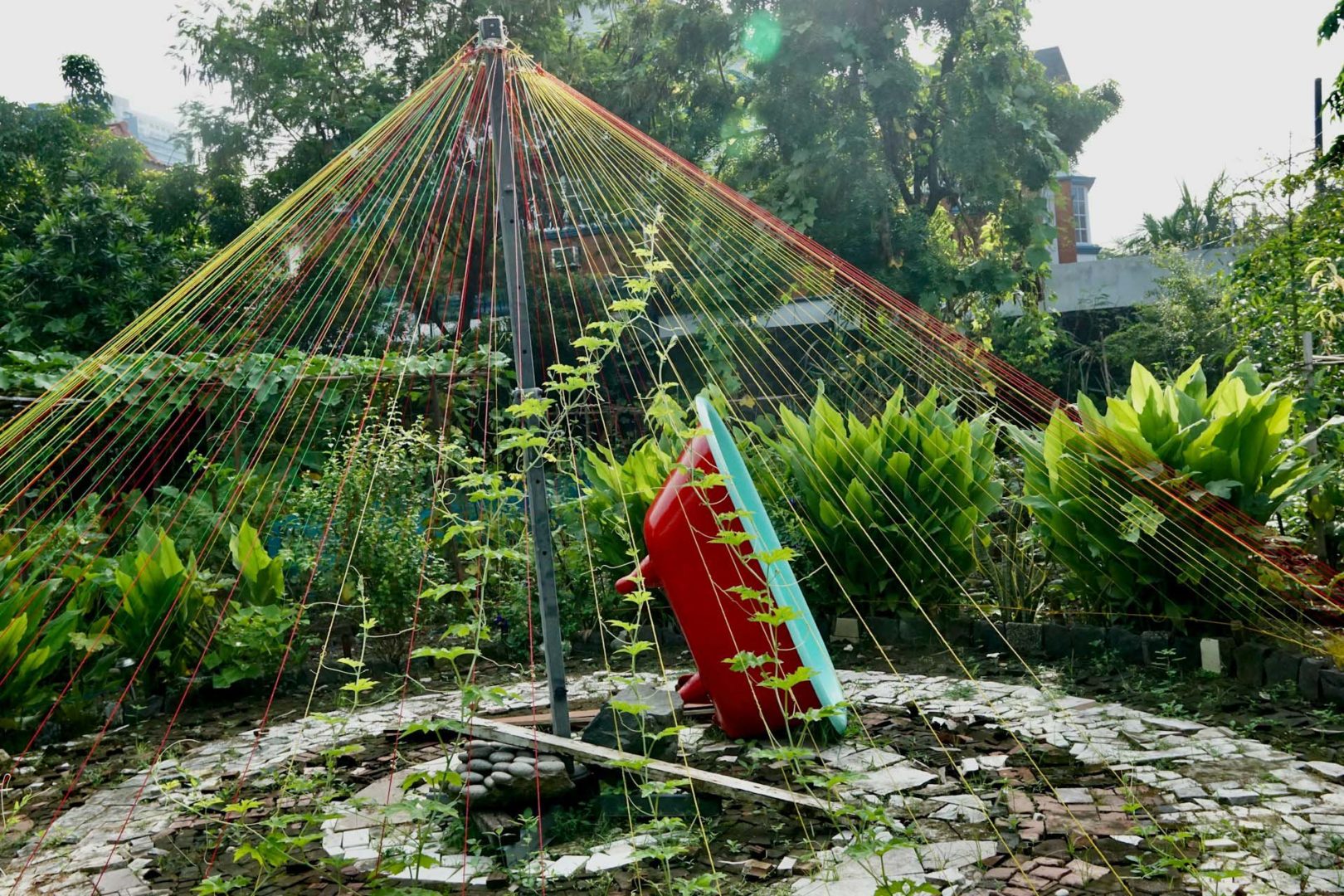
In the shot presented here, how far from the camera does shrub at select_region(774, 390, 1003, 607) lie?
14.9 feet

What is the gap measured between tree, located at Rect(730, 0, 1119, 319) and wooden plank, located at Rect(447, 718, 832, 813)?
7706 millimetres

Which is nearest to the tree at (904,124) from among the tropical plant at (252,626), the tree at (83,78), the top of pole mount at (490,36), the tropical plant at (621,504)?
the tropical plant at (621,504)

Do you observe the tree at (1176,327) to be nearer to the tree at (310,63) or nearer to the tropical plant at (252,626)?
the tree at (310,63)

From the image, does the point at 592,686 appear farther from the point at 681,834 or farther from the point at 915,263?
the point at 915,263

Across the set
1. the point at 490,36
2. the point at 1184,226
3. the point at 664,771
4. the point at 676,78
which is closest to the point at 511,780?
the point at 664,771

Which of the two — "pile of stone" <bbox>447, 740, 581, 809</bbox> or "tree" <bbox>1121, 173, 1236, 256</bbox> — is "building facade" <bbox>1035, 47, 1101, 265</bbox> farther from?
"pile of stone" <bbox>447, 740, 581, 809</bbox>

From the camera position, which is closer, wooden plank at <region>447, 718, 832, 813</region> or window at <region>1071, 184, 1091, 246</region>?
wooden plank at <region>447, 718, 832, 813</region>

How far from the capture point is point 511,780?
269cm

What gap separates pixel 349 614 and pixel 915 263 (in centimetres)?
679

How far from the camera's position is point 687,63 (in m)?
10.8

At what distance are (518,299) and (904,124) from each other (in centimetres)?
862

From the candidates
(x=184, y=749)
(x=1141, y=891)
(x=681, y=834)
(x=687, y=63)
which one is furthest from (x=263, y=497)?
(x=687, y=63)

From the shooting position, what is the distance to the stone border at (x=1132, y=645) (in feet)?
11.0

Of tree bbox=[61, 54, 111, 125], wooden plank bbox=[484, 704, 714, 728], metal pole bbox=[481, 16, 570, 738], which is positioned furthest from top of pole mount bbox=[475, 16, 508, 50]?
tree bbox=[61, 54, 111, 125]
